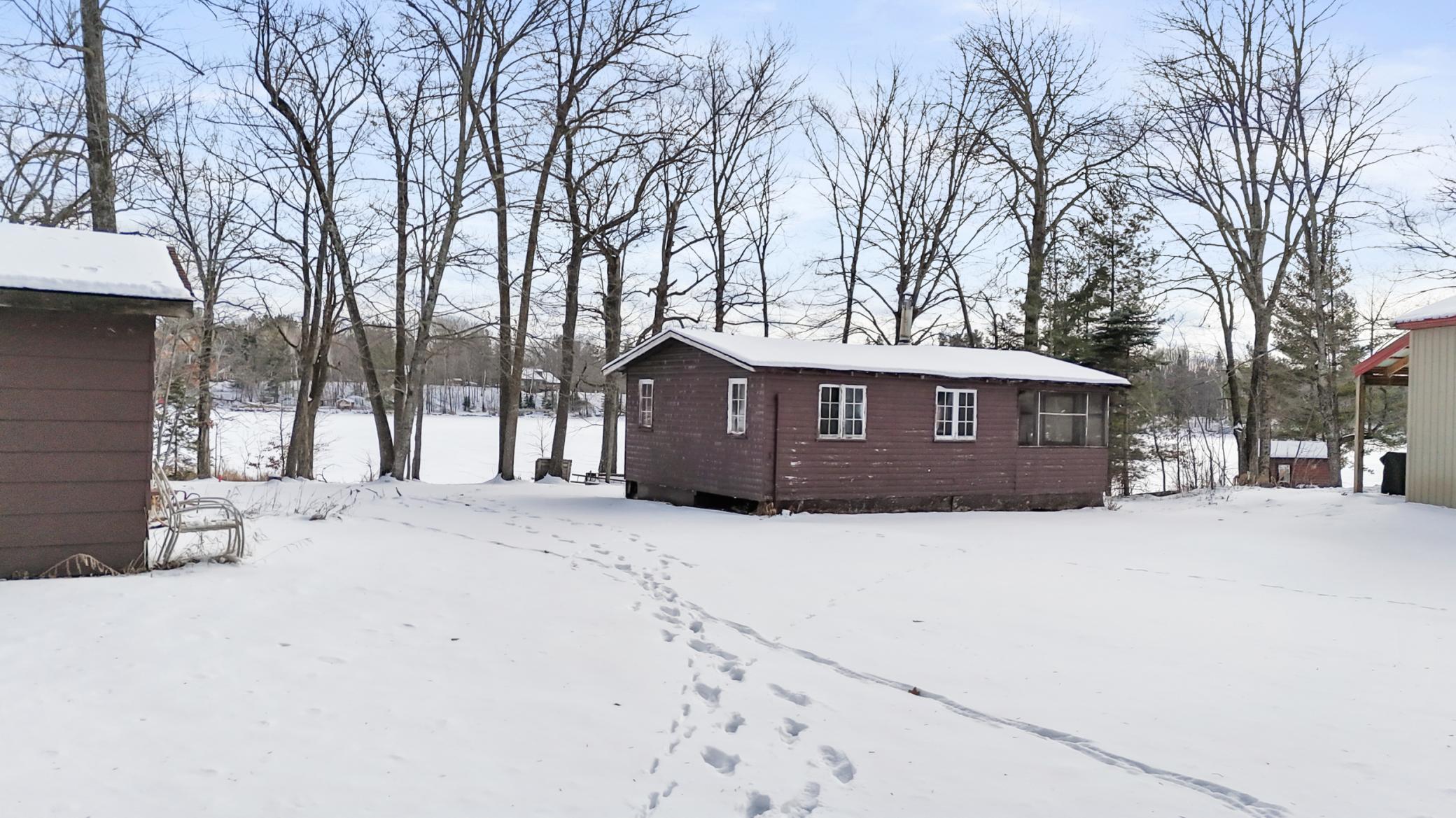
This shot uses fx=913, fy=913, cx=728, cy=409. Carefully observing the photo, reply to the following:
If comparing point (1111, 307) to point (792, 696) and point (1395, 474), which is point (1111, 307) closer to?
point (1395, 474)

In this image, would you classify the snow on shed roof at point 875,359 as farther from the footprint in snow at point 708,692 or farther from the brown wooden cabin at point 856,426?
the footprint in snow at point 708,692

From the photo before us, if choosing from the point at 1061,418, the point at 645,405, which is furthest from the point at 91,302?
the point at 1061,418

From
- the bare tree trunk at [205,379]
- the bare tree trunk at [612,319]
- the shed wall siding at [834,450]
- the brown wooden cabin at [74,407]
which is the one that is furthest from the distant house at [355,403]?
the brown wooden cabin at [74,407]

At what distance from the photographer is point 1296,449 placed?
40031 mm

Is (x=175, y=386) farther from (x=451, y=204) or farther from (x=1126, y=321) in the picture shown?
(x=1126, y=321)

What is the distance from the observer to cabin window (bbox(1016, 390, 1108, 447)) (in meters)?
18.0

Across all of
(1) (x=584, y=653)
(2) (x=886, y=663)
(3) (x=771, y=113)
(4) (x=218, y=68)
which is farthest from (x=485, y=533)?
(3) (x=771, y=113)

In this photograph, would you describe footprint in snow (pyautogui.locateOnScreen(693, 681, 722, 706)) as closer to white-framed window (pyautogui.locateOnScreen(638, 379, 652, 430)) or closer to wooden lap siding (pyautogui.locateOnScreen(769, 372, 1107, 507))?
wooden lap siding (pyautogui.locateOnScreen(769, 372, 1107, 507))

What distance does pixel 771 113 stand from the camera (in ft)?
88.7

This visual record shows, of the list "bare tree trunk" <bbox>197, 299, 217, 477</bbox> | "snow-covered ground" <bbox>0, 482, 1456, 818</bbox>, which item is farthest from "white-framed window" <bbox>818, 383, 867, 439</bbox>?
"bare tree trunk" <bbox>197, 299, 217, 477</bbox>

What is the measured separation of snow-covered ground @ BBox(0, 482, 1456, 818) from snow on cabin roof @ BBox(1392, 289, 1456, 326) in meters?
5.78

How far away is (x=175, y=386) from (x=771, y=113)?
19.0m

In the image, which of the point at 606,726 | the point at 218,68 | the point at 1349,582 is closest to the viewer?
the point at 606,726

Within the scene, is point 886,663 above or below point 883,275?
below
